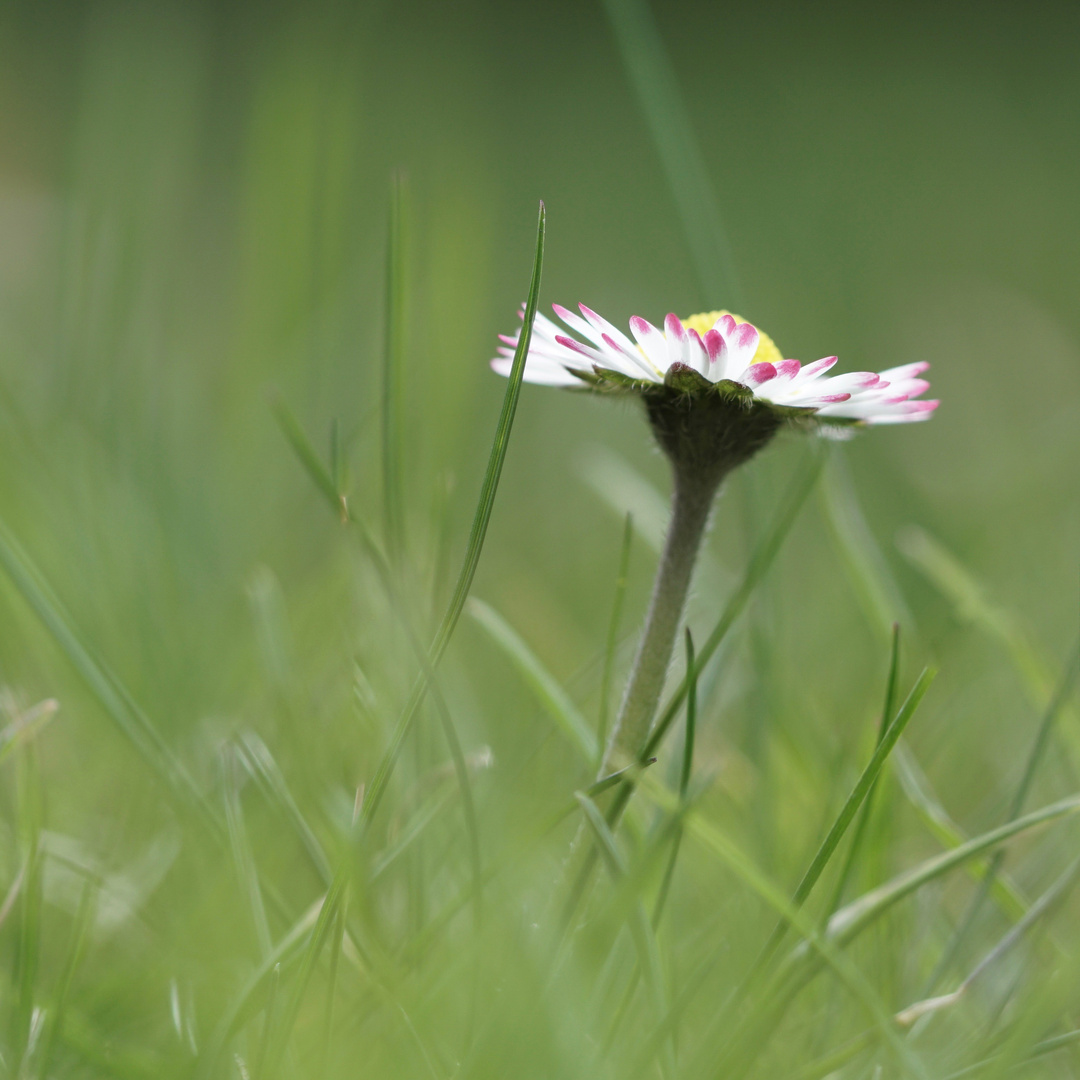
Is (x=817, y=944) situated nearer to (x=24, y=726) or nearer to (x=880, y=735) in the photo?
(x=880, y=735)

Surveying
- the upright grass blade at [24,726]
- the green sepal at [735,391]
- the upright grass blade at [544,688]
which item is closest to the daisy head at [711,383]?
the green sepal at [735,391]

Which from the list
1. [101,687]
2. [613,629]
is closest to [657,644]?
[613,629]

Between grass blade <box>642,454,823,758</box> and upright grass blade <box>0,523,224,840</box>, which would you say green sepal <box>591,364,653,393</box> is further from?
upright grass blade <box>0,523,224,840</box>

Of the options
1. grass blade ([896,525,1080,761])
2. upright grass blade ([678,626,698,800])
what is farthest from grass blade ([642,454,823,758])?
grass blade ([896,525,1080,761])

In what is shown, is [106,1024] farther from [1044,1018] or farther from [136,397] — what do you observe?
[136,397]

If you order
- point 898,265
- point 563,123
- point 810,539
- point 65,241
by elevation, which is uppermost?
point 563,123

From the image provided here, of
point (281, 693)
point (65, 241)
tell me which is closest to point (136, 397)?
point (65, 241)
